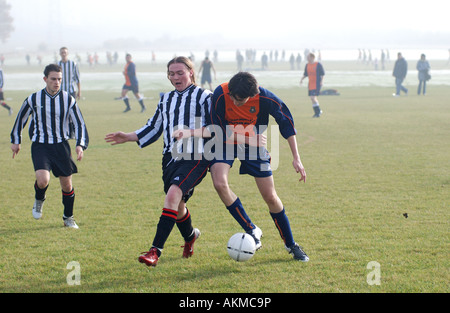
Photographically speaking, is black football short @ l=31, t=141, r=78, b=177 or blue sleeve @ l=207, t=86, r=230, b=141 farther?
black football short @ l=31, t=141, r=78, b=177

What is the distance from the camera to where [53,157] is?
6.80 metres

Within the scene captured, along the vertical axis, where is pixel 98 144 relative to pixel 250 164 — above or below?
below

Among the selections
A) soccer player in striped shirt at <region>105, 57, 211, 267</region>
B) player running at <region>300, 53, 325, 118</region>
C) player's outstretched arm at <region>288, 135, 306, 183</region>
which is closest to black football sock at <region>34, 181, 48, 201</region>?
soccer player in striped shirt at <region>105, 57, 211, 267</region>

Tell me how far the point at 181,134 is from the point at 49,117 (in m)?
2.45

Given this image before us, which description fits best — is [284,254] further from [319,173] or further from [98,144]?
[98,144]

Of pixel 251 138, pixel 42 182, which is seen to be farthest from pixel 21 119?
pixel 251 138

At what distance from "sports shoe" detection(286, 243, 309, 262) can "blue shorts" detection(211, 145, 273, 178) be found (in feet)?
2.63

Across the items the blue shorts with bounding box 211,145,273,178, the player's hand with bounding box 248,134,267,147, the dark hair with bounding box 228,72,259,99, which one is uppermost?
the dark hair with bounding box 228,72,259,99

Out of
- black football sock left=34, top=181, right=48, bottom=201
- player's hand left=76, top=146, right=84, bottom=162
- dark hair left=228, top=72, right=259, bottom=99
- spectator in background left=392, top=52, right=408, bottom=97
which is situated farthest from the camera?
spectator in background left=392, top=52, right=408, bottom=97

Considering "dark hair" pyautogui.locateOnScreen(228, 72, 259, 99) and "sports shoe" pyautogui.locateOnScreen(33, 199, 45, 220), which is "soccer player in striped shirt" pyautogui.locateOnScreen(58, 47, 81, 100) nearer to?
"sports shoe" pyautogui.locateOnScreen(33, 199, 45, 220)

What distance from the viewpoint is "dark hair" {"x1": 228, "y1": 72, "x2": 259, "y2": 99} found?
505cm

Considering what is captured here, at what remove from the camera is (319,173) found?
9.80m
